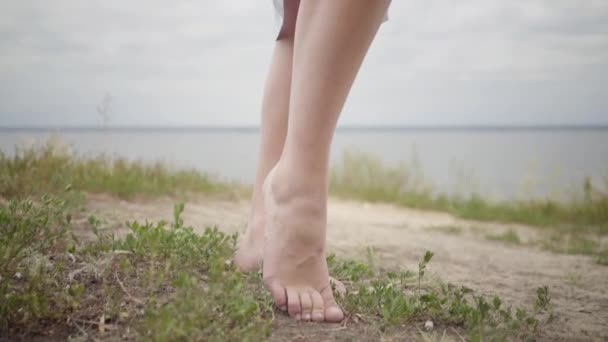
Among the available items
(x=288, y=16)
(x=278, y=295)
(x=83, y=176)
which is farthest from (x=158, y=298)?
(x=83, y=176)

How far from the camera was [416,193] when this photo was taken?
789cm

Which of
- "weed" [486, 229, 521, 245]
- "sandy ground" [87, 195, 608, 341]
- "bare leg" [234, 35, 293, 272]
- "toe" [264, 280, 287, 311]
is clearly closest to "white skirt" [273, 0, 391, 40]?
"bare leg" [234, 35, 293, 272]

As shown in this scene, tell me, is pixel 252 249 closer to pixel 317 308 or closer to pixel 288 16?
pixel 317 308

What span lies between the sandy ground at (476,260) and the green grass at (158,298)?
0.19 metres

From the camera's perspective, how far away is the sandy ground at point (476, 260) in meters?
1.90

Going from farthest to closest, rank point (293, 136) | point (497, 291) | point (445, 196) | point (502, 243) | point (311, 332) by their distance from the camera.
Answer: point (445, 196)
point (502, 243)
point (497, 291)
point (293, 136)
point (311, 332)

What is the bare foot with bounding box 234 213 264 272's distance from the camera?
184 cm

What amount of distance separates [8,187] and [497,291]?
279 cm

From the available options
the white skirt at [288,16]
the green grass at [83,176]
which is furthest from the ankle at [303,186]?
the green grass at [83,176]

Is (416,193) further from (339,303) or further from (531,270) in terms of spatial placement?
(339,303)

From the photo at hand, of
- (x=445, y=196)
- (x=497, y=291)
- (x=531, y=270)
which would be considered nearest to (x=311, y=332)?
(x=497, y=291)

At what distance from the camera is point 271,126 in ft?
6.32

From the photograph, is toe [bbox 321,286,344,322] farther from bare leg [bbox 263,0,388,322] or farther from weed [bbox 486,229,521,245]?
weed [bbox 486,229,521,245]

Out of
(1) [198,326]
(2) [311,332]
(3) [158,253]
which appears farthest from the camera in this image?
(3) [158,253]
